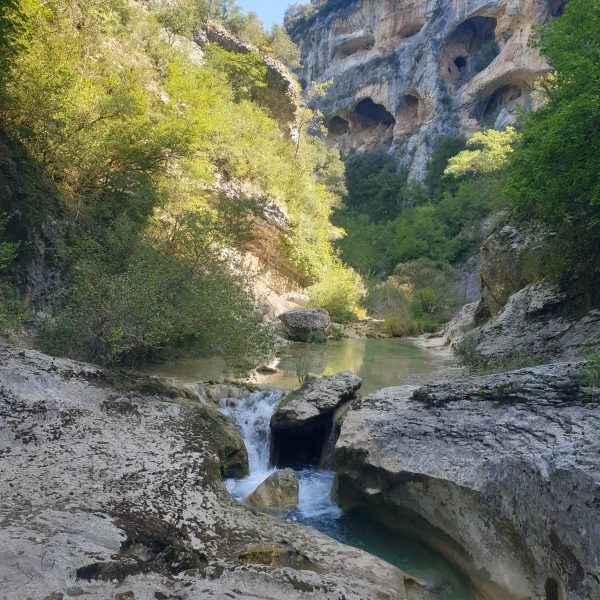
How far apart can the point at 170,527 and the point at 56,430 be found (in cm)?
235

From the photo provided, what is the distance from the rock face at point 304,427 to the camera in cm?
917

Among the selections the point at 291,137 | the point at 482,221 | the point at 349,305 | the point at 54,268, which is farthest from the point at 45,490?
the point at 482,221

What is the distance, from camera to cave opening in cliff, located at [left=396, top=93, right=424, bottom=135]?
5669 centimetres

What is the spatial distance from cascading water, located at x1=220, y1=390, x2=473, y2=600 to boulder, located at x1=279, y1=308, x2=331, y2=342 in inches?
417

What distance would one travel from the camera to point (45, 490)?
4926 mm

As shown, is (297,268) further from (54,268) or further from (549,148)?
(549,148)

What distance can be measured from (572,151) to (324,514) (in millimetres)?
8691

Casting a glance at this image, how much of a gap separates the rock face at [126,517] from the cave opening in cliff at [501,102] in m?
49.3

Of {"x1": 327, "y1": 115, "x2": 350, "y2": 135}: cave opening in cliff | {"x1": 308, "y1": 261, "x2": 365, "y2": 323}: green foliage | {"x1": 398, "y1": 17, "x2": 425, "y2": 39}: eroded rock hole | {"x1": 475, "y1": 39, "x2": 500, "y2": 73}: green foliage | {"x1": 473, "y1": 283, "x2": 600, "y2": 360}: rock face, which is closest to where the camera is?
{"x1": 473, "y1": 283, "x2": 600, "y2": 360}: rock face

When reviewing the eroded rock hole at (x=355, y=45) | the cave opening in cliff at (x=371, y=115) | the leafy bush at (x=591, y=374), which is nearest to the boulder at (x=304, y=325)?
the leafy bush at (x=591, y=374)

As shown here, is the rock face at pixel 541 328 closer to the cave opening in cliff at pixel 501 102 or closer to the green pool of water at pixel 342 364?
the green pool of water at pixel 342 364

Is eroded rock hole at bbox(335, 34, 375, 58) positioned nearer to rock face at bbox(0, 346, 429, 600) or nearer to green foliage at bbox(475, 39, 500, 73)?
green foliage at bbox(475, 39, 500, 73)

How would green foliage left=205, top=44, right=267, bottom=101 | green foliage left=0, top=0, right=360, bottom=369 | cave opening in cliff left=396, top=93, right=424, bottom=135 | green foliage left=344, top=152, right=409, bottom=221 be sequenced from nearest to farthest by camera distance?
1. green foliage left=0, top=0, right=360, bottom=369
2. green foliage left=205, top=44, right=267, bottom=101
3. green foliage left=344, top=152, right=409, bottom=221
4. cave opening in cliff left=396, top=93, right=424, bottom=135

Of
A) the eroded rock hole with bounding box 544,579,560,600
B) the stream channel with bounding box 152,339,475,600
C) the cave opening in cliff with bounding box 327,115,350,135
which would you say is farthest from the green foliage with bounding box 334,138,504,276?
the eroded rock hole with bounding box 544,579,560,600
